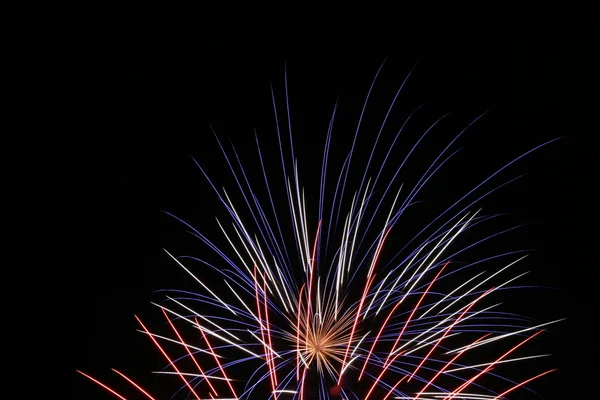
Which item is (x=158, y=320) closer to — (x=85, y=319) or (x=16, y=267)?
(x=85, y=319)

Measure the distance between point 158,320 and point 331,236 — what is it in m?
1.66

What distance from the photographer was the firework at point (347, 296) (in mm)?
2998

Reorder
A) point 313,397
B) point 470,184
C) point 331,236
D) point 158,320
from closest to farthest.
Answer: point 313,397, point 331,236, point 470,184, point 158,320

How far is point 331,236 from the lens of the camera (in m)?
3.63

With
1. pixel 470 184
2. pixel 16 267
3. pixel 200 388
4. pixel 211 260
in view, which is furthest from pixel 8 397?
pixel 470 184

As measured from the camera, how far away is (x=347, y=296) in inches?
138

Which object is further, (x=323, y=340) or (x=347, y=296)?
(x=347, y=296)

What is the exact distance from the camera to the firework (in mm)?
2998

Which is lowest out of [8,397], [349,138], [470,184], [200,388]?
[200,388]

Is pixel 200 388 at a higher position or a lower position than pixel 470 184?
lower

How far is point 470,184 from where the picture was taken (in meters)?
3.87

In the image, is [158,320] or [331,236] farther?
[158,320]

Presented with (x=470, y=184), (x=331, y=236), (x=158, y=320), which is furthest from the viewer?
(x=158, y=320)

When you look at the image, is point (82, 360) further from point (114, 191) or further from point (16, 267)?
point (114, 191)
